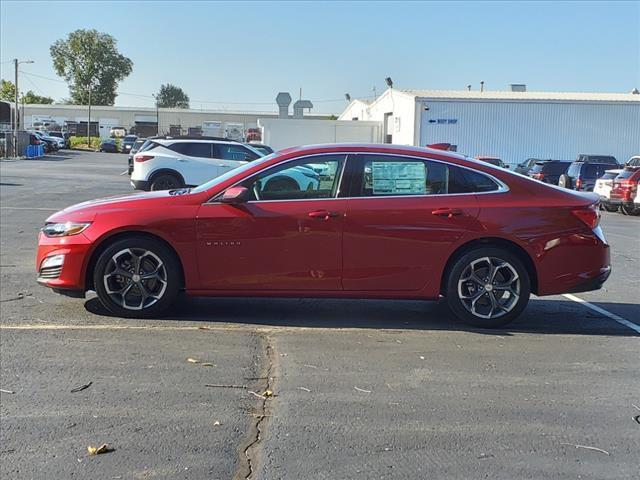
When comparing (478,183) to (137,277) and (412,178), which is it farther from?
(137,277)

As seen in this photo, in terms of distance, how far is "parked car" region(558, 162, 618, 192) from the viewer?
25.1 m

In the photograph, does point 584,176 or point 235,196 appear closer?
point 235,196

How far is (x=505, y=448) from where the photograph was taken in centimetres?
353

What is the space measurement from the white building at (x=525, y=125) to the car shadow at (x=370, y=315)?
34.6 metres

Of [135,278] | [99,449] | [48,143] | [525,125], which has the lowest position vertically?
[99,449]

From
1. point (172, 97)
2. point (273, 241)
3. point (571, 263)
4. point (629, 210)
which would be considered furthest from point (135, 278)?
point (172, 97)

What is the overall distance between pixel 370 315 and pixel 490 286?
45.8 inches

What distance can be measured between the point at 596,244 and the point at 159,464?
4243mm

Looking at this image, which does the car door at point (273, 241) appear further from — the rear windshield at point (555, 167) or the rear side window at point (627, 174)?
the rear windshield at point (555, 167)

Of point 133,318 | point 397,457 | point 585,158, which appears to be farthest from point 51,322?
point 585,158

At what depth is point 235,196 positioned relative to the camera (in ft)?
18.6

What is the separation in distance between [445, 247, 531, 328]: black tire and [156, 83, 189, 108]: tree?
15279 centimetres

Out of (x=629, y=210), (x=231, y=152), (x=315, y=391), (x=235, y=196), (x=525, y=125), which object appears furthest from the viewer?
(x=525, y=125)

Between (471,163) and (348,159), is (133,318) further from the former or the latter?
(471,163)
